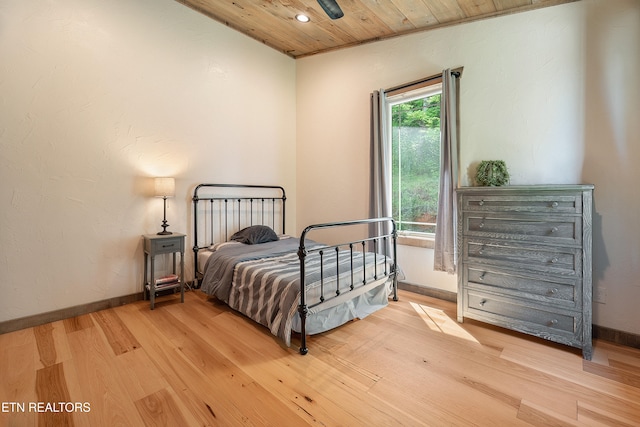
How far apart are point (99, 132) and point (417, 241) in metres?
3.45

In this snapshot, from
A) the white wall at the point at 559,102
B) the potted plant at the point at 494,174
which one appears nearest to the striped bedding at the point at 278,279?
the white wall at the point at 559,102

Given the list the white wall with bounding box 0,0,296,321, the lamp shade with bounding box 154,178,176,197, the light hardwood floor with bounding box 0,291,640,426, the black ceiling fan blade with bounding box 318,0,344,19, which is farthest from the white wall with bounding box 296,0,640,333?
the lamp shade with bounding box 154,178,176,197

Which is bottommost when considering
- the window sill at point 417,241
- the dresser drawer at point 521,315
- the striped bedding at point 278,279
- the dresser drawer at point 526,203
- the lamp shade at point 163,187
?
the dresser drawer at point 521,315

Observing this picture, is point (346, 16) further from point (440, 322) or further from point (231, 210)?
point (440, 322)

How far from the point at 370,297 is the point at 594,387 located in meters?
1.62

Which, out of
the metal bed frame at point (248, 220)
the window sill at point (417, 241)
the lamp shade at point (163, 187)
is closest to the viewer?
the lamp shade at point (163, 187)

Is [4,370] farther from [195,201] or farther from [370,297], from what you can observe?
[370,297]

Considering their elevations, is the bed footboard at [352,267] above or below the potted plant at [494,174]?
below

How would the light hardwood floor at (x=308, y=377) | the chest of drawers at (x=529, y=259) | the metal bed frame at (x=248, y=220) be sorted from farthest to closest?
the metal bed frame at (x=248, y=220), the chest of drawers at (x=529, y=259), the light hardwood floor at (x=308, y=377)

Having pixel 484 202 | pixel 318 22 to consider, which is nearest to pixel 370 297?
pixel 484 202

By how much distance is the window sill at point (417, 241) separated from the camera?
10.5 ft

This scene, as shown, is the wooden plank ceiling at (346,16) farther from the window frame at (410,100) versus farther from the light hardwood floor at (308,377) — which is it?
the light hardwood floor at (308,377)

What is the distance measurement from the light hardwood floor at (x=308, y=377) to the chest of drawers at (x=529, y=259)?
18 cm

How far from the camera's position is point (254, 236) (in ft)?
11.3
